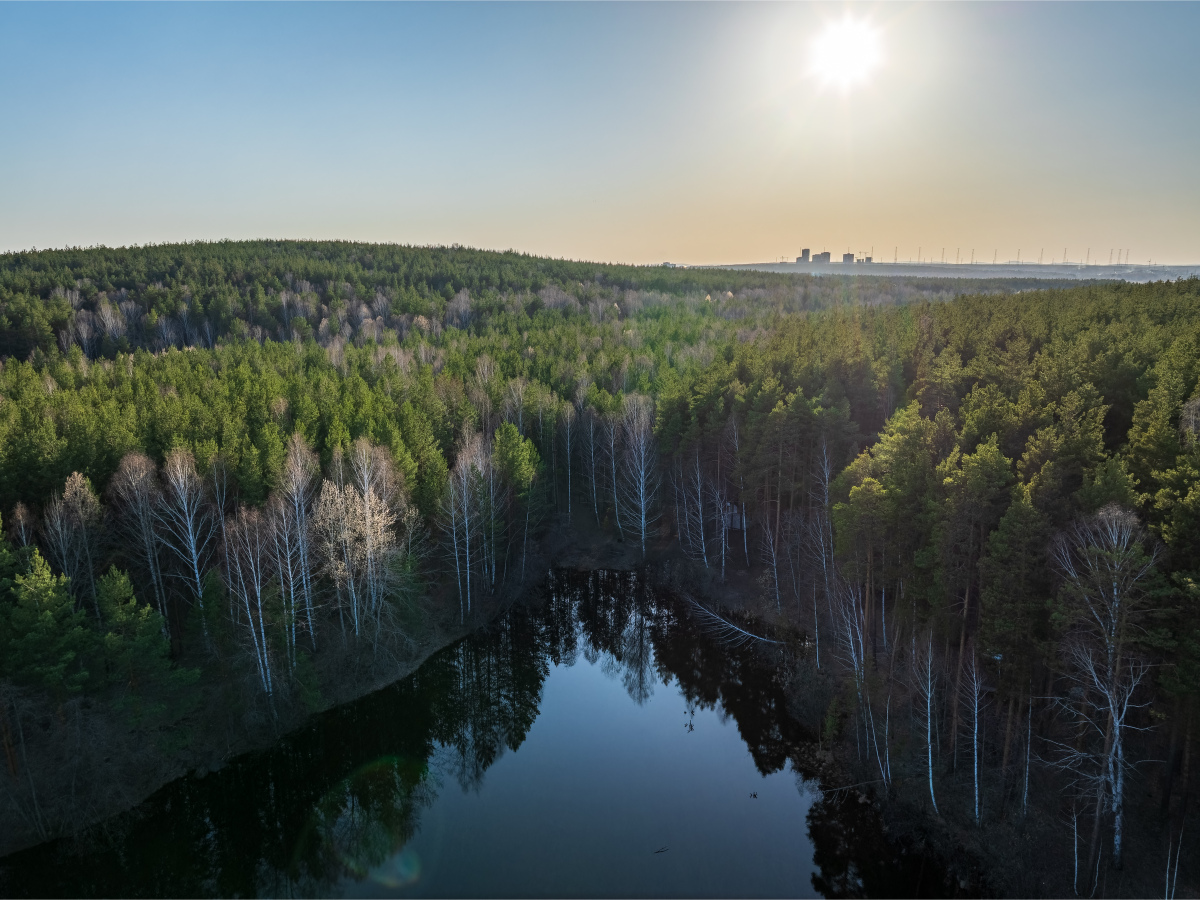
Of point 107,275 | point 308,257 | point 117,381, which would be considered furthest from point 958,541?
point 308,257

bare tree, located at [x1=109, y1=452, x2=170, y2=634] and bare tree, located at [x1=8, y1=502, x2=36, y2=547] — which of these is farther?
bare tree, located at [x1=109, y1=452, x2=170, y2=634]

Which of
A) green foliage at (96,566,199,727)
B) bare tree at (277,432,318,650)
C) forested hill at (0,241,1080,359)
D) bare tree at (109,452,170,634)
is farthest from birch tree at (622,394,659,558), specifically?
forested hill at (0,241,1080,359)

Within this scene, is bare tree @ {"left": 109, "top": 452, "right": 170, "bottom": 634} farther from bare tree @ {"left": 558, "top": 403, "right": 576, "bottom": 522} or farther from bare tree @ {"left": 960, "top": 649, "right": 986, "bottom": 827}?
bare tree @ {"left": 960, "top": 649, "right": 986, "bottom": 827}

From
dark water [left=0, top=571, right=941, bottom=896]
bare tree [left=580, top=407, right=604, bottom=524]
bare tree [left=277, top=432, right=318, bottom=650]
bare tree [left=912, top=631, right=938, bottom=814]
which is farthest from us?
bare tree [left=580, top=407, right=604, bottom=524]

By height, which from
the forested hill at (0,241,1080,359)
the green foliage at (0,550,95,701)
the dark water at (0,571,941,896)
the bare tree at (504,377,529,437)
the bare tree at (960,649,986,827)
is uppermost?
the forested hill at (0,241,1080,359)

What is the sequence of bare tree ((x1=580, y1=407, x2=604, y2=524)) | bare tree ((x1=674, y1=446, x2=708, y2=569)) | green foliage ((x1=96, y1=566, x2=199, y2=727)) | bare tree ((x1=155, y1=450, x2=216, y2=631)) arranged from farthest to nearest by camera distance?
bare tree ((x1=580, y1=407, x2=604, y2=524)) → bare tree ((x1=674, y1=446, x2=708, y2=569)) → bare tree ((x1=155, y1=450, x2=216, y2=631)) → green foliage ((x1=96, y1=566, x2=199, y2=727))
